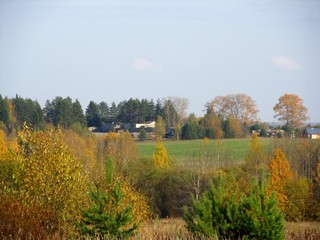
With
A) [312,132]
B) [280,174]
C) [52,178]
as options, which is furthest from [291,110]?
[52,178]

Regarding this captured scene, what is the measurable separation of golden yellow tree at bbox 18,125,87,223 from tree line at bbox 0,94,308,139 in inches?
1787

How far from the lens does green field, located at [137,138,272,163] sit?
57656 millimetres

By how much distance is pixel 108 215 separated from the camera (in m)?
18.2

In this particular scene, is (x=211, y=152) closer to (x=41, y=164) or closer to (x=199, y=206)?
(x=41, y=164)

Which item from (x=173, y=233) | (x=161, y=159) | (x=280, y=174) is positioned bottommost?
(x=173, y=233)

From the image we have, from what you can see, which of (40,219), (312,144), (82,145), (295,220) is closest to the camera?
(40,219)

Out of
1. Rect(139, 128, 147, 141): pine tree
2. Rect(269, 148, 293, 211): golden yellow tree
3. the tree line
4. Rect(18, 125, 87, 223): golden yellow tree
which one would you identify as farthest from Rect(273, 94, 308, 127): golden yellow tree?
Rect(18, 125, 87, 223): golden yellow tree

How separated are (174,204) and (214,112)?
4489 cm

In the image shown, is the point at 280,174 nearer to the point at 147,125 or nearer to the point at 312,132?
the point at 312,132

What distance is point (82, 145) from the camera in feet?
201

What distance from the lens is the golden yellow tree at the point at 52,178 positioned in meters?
25.4

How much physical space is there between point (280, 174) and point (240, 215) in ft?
96.9

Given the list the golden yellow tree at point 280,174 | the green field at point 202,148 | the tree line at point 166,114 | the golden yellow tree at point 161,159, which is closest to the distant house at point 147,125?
the tree line at point 166,114

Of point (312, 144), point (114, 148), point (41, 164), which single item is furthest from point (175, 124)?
point (41, 164)
